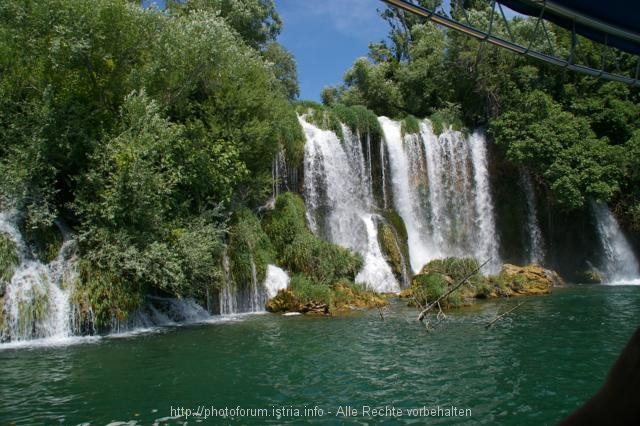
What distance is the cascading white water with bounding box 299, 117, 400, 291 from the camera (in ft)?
73.4

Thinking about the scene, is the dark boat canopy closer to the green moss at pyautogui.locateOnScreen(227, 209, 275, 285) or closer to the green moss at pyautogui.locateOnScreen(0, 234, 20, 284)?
the green moss at pyautogui.locateOnScreen(0, 234, 20, 284)

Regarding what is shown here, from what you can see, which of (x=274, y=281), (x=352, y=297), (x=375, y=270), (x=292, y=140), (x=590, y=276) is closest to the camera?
(x=352, y=297)

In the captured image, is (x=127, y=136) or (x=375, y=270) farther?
(x=375, y=270)

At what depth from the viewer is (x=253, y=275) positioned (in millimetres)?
18125

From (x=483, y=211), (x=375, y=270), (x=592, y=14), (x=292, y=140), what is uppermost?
(x=292, y=140)

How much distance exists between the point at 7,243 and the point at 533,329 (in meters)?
12.5

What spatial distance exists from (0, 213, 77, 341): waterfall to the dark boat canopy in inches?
446

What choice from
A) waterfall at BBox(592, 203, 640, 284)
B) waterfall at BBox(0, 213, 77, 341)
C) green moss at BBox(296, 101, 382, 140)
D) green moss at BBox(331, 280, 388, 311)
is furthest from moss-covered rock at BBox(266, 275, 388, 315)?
waterfall at BBox(592, 203, 640, 284)

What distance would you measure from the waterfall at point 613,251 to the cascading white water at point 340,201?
13.0m

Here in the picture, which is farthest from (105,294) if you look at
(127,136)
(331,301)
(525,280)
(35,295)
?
(525,280)

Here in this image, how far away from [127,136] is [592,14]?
37.8 ft

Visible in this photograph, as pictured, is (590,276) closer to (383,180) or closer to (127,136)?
(383,180)

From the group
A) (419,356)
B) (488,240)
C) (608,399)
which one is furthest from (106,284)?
(488,240)

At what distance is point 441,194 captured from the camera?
28.0 metres
